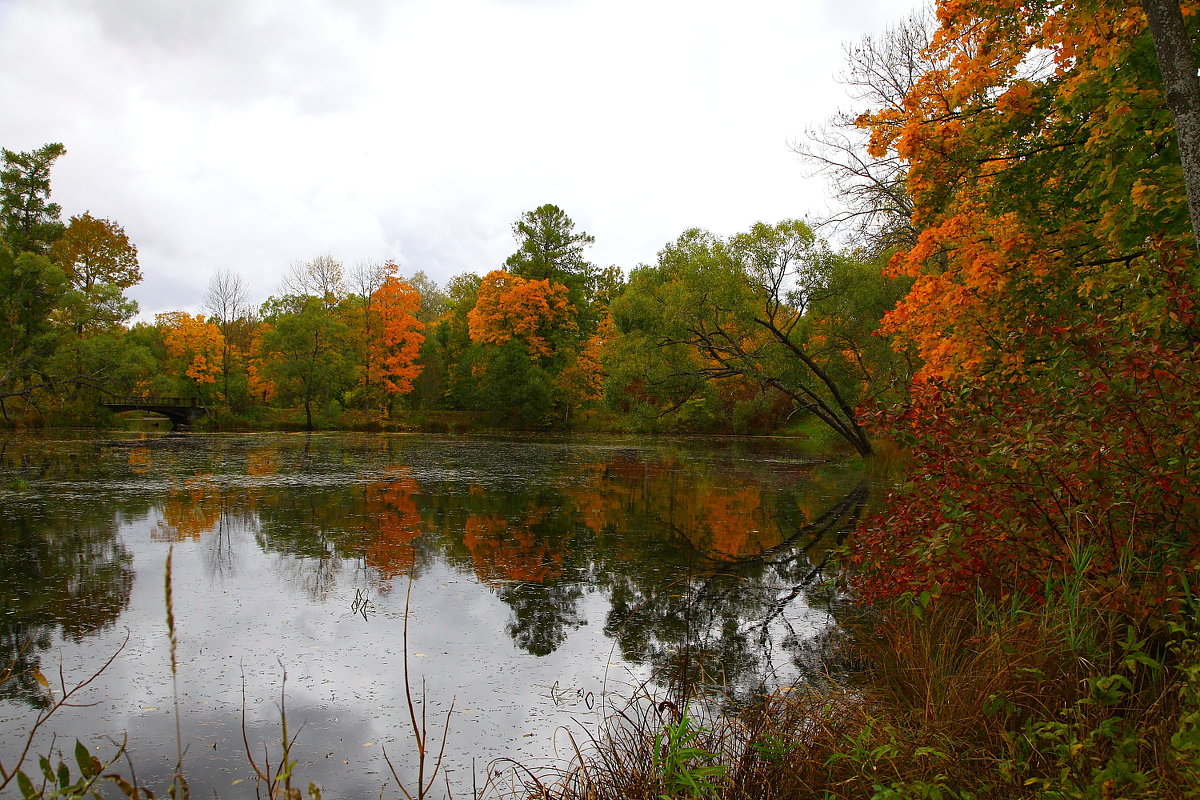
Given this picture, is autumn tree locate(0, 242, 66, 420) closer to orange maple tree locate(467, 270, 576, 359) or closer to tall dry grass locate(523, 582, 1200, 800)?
orange maple tree locate(467, 270, 576, 359)

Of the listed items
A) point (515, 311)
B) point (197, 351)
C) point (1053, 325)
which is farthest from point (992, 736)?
point (197, 351)

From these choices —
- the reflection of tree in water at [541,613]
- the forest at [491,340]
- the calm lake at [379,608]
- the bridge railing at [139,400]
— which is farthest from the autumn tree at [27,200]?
the reflection of tree in water at [541,613]

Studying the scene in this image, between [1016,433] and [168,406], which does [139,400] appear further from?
[1016,433]

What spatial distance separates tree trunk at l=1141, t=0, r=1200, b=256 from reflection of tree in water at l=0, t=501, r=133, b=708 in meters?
6.97

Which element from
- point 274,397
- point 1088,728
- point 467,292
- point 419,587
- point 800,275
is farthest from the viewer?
point 467,292

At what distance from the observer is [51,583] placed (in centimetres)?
718

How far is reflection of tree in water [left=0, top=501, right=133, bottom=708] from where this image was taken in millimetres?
5340

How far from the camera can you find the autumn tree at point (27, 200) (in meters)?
34.2

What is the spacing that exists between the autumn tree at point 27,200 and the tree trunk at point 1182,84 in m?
42.0

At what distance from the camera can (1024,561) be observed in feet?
14.6

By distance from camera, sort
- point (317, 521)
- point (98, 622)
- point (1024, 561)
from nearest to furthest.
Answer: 1. point (1024, 561)
2. point (98, 622)
3. point (317, 521)

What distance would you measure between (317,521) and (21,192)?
113 ft

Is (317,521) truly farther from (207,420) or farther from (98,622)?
(207,420)

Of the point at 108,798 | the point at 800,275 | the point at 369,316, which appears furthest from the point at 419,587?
the point at 369,316
